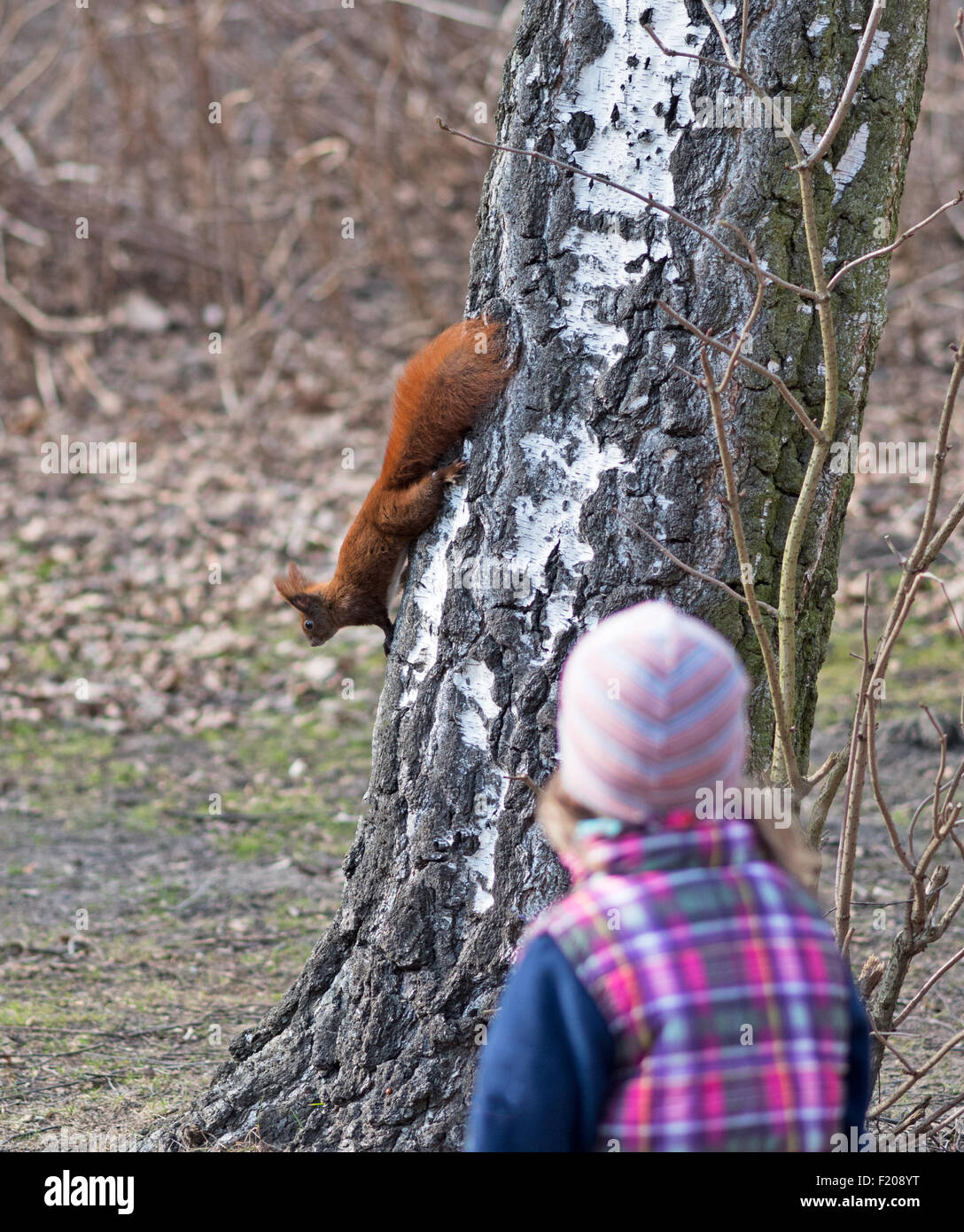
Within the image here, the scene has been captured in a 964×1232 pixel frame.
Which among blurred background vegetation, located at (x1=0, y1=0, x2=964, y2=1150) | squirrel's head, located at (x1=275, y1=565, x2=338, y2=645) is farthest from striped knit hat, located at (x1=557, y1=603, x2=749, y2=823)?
squirrel's head, located at (x1=275, y1=565, x2=338, y2=645)

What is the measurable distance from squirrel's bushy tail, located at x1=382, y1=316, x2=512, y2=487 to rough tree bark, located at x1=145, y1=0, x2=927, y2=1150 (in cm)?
5

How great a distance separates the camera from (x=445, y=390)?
91.0 inches

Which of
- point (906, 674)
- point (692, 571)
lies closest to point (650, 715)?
point (692, 571)

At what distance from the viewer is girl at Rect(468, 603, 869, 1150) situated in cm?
133

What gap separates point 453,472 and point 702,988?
123cm

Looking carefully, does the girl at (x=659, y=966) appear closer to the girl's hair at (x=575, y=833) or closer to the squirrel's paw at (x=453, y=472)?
the girl's hair at (x=575, y=833)

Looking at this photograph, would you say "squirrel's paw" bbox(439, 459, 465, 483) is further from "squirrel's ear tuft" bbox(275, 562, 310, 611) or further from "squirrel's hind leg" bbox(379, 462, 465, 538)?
"squirrel's ear tuft" bbox(275, 562, 310, 611)

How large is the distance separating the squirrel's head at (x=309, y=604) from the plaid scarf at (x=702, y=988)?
2527mm

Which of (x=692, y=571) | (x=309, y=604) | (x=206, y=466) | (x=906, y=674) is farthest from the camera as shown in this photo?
(x=206, y=466)

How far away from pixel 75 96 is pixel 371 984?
8.89 m

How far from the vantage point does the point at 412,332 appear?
9.66m

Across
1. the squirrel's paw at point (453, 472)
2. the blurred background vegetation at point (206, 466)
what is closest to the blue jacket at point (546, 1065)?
the squirrel's paw at point (453, 472)

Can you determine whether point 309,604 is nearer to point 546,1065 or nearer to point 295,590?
point 295,590

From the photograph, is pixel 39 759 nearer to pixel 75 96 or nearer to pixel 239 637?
pixel 239 637
